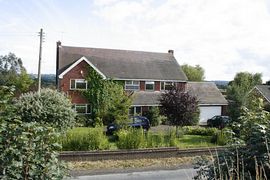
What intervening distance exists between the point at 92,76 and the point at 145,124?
34.7 ft

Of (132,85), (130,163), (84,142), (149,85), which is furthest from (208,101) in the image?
(130,163)

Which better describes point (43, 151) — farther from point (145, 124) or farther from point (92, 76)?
point (92, 76)

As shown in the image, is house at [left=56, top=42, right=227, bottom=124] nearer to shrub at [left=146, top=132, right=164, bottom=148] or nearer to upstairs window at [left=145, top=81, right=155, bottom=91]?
upstairs window at [left=145, top=81, right=155, bottom=91]

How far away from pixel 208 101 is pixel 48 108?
2762 cm

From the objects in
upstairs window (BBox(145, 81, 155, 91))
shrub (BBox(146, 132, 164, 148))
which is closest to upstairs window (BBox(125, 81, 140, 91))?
upstairs window (BBox(145, 81, 155, 91))

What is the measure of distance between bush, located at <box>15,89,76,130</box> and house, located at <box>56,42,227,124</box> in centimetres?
1774

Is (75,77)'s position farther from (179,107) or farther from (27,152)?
(27,152)

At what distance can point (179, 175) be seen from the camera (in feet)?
53.8

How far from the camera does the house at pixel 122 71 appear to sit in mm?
40438

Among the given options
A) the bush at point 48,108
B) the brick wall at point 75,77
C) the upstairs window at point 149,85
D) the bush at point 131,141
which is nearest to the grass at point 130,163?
the bush at point 131,141

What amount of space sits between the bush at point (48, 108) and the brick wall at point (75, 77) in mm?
17944

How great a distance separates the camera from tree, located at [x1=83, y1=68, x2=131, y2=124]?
121 feet

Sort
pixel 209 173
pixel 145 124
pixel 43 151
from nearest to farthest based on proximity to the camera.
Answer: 1. pixel 43 151
2. pixel 209 173
3. pixel 145 124

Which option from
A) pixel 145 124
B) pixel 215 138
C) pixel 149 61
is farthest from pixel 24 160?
pixel 149 61
